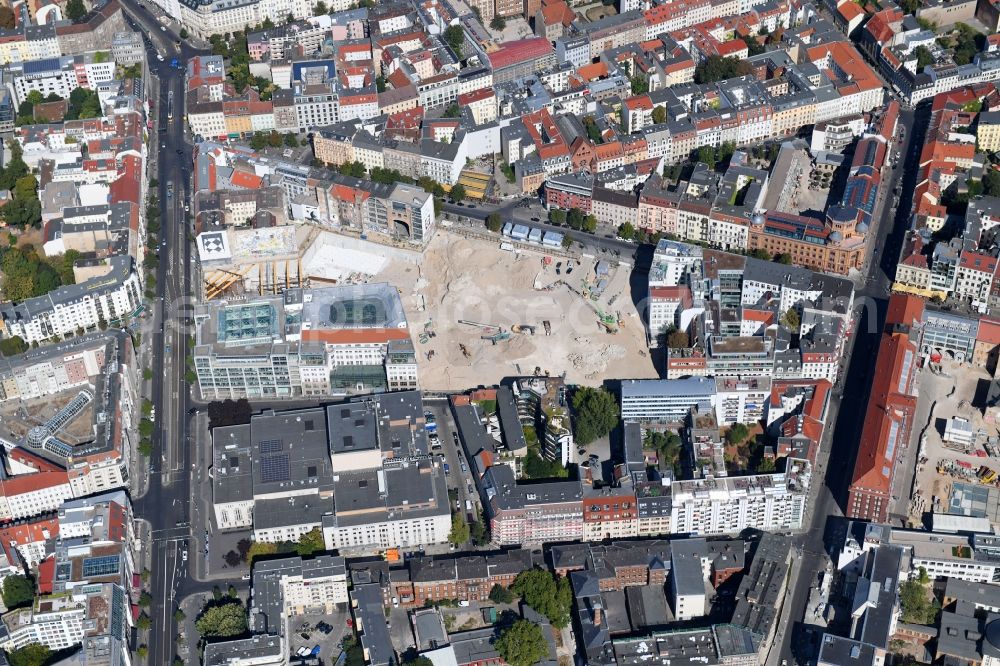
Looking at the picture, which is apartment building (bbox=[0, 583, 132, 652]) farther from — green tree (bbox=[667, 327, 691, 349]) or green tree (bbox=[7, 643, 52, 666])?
green tree (bbox=[667, 327, 691, 349])

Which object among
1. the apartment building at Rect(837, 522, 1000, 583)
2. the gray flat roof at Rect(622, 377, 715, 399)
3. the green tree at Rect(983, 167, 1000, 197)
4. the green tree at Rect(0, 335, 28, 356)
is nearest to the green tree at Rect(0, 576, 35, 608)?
the green tree at Rect(0, 335, 28, 356)

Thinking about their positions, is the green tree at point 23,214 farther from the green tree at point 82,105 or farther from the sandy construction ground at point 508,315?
the sandy construction ground at point 508,315

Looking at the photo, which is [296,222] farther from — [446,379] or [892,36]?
[892,36]

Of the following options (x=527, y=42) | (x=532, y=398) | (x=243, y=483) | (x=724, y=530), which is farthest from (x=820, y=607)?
(x=527, y=42)

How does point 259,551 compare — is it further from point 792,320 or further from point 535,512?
point 792,320

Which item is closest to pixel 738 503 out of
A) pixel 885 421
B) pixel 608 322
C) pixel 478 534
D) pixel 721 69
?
pixel 885 421

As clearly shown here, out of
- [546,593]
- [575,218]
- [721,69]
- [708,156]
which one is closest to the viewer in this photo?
[546,593]
